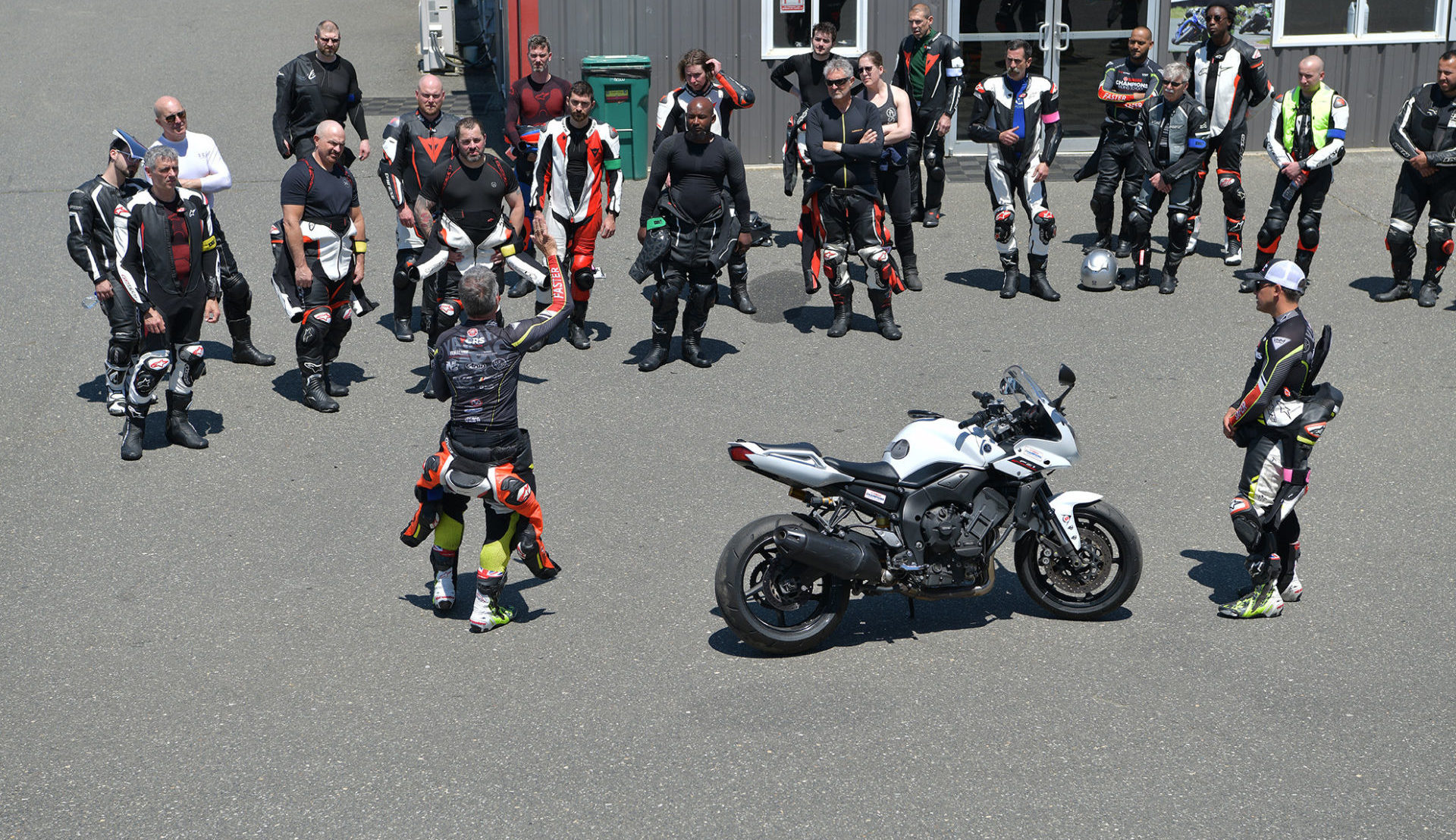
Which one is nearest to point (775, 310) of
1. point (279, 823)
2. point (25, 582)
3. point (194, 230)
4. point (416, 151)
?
point (416, 151)

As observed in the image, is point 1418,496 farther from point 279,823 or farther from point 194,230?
point 194,230

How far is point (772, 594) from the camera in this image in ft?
20.5

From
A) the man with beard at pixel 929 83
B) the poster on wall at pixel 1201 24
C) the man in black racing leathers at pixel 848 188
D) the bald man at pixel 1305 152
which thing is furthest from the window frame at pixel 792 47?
the bald man at pixel 1305 152

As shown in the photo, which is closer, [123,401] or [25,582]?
[25,582]

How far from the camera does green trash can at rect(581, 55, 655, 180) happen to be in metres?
15.1

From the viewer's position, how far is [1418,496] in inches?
314

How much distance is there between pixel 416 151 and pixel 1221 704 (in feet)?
23.6

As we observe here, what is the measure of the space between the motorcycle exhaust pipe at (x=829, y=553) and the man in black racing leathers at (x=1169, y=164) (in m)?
6.62

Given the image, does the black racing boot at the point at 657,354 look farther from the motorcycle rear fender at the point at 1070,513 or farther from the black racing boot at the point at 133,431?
the motorcycle rear fender at the point at 1070,513

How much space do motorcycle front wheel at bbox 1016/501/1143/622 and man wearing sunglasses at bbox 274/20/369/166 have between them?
25.9 feet

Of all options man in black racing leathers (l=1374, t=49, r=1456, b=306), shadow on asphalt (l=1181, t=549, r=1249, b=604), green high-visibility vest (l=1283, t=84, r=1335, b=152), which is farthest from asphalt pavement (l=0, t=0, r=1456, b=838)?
green high-visibility vest (l=1283, t=84, r=1335, b=152)

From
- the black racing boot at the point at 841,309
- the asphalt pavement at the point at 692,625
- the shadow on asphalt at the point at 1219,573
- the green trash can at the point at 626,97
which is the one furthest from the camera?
the green trash can at the point at 626,97

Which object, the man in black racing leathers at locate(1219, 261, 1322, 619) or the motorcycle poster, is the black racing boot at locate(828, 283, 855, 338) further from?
the motorcycle poster

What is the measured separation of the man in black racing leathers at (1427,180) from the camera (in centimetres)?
1114
